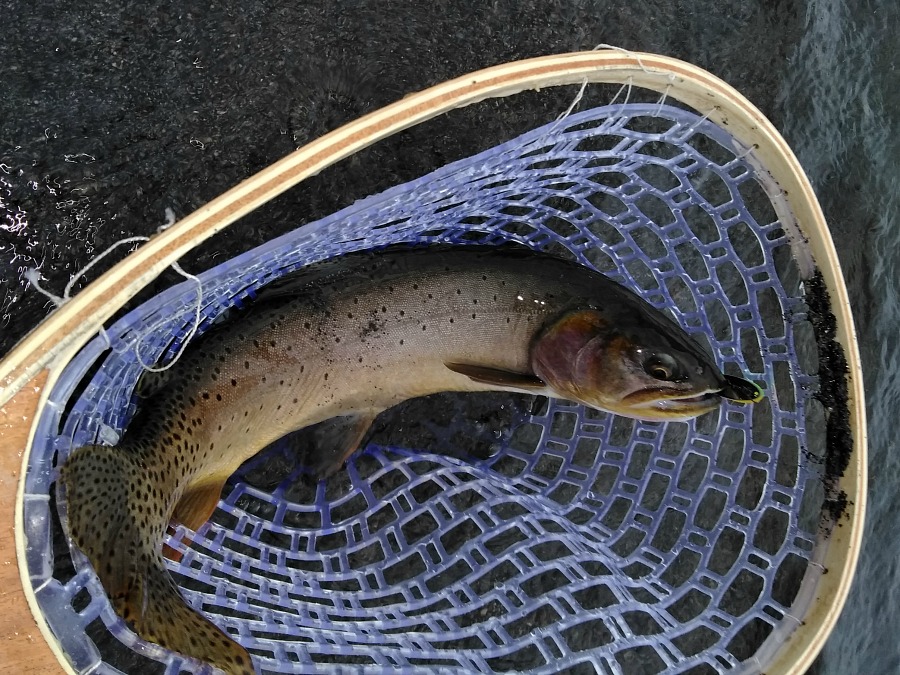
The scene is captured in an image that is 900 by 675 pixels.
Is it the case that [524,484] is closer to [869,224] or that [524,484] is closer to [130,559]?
[130,559]

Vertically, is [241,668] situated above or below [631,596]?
below

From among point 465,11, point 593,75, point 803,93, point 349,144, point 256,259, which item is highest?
point 803,93

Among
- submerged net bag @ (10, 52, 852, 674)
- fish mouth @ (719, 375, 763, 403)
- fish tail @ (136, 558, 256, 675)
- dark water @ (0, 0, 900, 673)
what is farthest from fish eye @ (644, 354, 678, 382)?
fish tail @ (136, 558, 256, 675)

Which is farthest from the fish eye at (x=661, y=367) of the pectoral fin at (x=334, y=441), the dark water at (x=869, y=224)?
the dark water at (x=869, y=224)

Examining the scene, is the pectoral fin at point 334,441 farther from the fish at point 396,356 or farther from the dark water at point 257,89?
the dark water at point 257,89

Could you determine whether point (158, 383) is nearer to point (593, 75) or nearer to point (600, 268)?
point (593, 75)

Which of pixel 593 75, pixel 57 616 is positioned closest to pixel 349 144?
pixel 593 75

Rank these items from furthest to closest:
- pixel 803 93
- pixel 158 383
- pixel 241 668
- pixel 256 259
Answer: pixel 803 93
pixel 158 383
pixel 256 259
pixel 241 668
